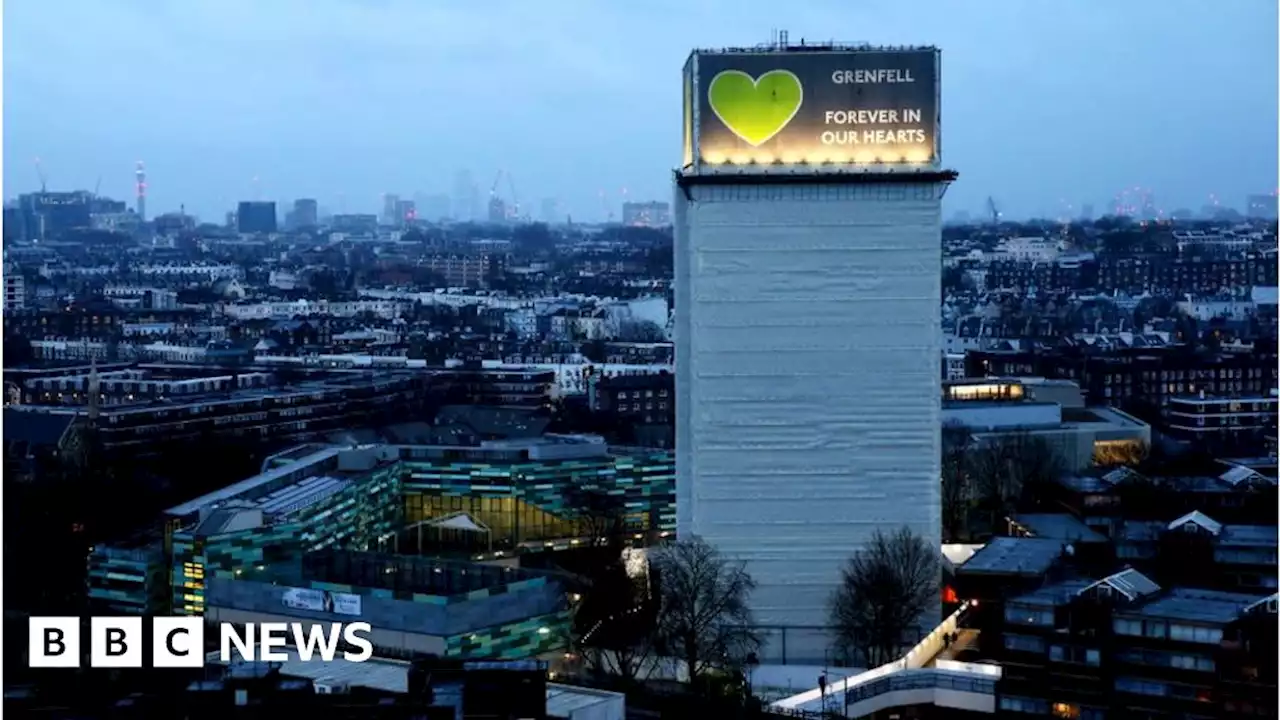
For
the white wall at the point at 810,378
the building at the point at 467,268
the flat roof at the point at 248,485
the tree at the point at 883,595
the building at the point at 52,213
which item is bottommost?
the tree at the point at 883,595

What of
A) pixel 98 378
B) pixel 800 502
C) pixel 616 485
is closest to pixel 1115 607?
pixel 800 502

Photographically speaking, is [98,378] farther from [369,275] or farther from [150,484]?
[369,275]

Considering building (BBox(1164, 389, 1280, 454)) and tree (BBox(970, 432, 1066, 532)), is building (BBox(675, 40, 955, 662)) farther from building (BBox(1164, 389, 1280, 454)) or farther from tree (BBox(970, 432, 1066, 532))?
building (BBox(1164, 389, 1280, 454))

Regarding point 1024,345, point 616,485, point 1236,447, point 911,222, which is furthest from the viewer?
point 1024,345

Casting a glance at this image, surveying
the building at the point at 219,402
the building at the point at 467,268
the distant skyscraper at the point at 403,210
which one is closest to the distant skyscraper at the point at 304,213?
the distant skyscraper at the point at 403,210

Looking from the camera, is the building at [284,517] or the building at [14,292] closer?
the building at [284,517]

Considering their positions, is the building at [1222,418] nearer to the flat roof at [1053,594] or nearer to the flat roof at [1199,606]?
the flat roof at [1053,594]
